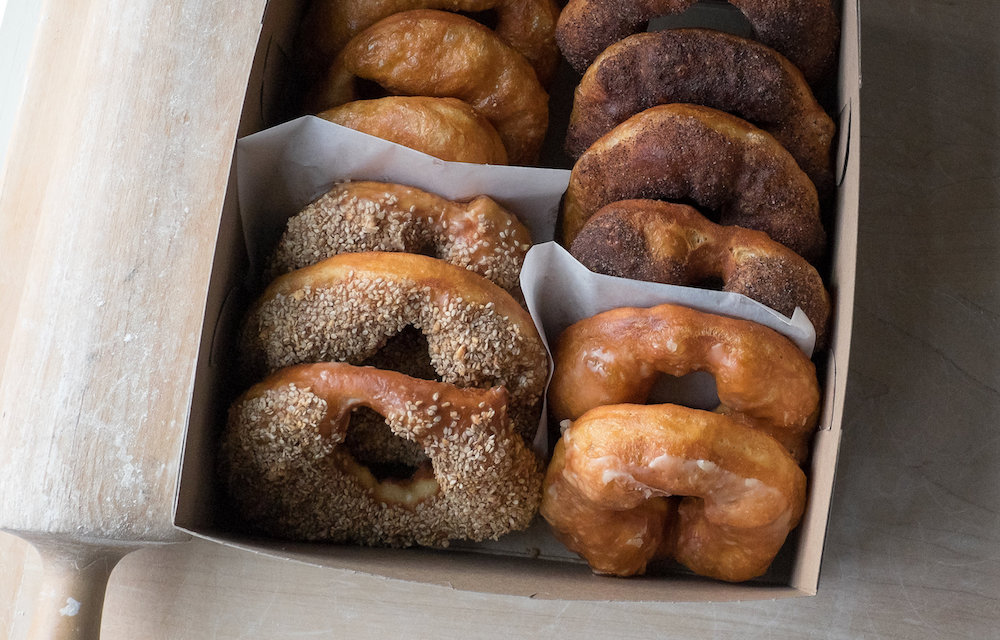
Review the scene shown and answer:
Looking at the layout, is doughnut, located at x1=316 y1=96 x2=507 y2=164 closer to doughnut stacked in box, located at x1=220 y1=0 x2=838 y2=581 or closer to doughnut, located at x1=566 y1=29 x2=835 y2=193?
doughnut stacked in box, located at x1=220 y1=0 x2=838 y2=581

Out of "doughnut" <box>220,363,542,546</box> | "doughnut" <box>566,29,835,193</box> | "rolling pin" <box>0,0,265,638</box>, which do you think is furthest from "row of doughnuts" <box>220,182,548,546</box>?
"doughnut" <box>566,29,835,193</box>

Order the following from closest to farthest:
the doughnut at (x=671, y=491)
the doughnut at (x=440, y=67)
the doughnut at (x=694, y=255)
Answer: the doughnut at (x=671, y=491) → the doughnut at (x=694, y=255) → the doughnut at (x=440, y=67)

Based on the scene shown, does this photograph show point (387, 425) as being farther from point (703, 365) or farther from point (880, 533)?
point (880, 533)

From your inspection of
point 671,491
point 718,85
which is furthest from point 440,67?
point 671,491

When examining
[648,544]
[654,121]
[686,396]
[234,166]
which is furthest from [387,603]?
[654,121]

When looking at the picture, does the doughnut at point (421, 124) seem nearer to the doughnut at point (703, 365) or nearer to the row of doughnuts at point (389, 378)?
the row of doughnuts at point (389, 378)

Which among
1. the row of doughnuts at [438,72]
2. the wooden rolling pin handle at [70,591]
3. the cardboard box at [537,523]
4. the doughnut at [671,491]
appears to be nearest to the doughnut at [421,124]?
the row of doughnuts at [438,72]
